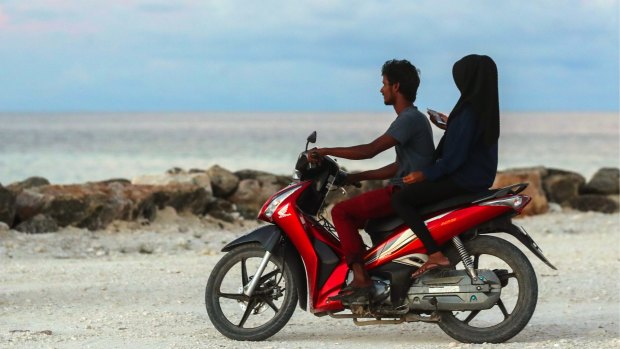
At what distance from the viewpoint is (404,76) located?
7.44 metres

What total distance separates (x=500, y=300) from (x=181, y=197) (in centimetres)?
966

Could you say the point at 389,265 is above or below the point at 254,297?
above

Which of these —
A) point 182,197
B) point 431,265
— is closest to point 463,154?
point 431,265

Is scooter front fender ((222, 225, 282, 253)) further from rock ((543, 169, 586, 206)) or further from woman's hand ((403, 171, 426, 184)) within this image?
rock ((543, 169, 586, 206))

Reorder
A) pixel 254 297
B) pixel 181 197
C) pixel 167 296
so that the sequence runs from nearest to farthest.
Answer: pixel 254 297
pixel 167 296
pixel 181 197

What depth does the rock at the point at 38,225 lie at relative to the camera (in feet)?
47.8

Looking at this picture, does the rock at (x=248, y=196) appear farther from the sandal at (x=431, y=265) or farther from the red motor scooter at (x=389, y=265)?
the sandal at (x=431, y=265)

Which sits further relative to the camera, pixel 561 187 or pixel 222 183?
pixel 561 187

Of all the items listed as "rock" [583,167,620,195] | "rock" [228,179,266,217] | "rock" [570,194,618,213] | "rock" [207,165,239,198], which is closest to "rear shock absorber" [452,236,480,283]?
"rock" [228,179,266,217]

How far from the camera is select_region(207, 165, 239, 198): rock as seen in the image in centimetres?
1806

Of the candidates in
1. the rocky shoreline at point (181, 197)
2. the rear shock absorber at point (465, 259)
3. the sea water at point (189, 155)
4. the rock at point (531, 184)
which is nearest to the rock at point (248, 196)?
the rocky shoreline at point (181, 197)

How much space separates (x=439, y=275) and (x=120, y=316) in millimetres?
2658

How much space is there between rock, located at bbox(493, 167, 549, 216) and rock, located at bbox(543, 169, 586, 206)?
0.54 metres

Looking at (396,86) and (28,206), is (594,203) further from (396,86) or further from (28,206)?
(396,86)
